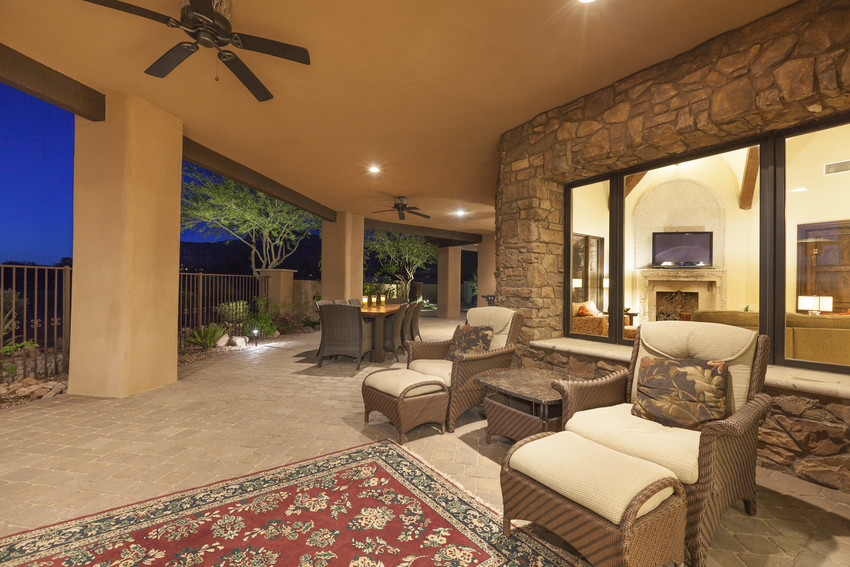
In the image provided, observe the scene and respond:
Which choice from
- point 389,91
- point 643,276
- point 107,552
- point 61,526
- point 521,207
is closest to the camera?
point 107,552

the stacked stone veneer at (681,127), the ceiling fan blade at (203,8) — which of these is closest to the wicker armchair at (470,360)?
the stacked stone veneer at (681,127)

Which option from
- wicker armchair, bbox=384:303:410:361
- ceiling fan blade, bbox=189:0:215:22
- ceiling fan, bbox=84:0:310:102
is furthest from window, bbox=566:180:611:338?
ceiling fan blade, bbox=189:0:215:22

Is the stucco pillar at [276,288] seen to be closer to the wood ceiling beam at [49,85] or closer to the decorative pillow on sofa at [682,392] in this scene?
the wood ceiling beam at [49,85]

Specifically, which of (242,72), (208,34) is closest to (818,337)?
(242,72)

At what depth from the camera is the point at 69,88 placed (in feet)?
12.0

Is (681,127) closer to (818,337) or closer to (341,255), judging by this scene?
(818,337)

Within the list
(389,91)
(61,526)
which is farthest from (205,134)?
(61,526)

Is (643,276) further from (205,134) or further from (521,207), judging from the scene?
(205,134)

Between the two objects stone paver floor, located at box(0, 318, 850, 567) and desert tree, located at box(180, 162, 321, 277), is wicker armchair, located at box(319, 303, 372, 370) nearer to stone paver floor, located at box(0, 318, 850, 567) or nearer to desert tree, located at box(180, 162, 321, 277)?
stone paver floor, located at box(0, 318, 850, 567)

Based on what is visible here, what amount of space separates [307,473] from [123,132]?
158 inches

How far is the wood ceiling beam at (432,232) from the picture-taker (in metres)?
11.2

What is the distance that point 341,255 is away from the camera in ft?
32.2

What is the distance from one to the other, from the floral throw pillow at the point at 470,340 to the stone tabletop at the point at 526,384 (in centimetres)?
43

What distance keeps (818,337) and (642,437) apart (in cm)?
250
